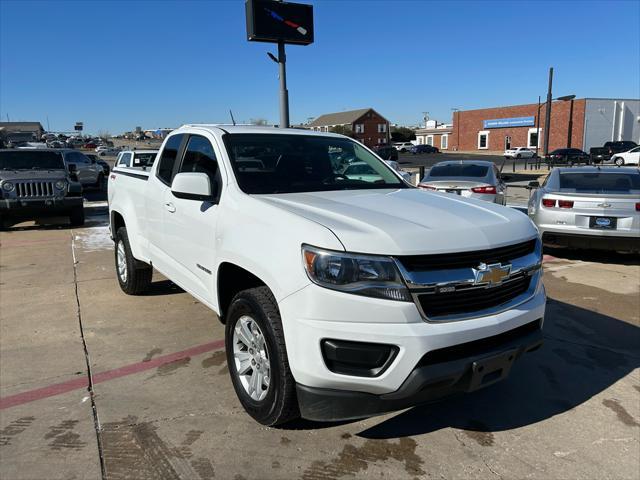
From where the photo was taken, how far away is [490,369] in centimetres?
275

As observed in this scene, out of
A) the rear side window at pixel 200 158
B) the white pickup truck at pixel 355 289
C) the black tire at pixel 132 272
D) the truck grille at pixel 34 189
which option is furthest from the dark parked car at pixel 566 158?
the white pickup truck at pixel 355 289

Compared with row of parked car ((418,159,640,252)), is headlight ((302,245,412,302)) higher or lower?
higher

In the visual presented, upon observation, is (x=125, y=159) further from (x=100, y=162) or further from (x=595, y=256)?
(x=595, y=256)

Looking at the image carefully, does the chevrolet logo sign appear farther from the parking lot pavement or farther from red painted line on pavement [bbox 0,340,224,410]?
red painted line on pavement [bbox 0,340,224,410]

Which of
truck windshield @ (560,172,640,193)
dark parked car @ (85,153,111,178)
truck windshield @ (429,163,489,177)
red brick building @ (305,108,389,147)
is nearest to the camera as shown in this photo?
truck windshield @ (560,172,640,193)

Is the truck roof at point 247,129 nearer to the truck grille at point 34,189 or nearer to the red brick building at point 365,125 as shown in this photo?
the truck grille at point 34,189

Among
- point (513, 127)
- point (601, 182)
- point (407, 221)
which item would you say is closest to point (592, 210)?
point (601, 182)

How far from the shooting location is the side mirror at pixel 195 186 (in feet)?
11.4

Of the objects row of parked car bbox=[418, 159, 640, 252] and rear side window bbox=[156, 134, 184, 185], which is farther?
row of parked car bbox=[418, 159, 640, 252]

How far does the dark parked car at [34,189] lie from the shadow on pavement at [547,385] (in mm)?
10553

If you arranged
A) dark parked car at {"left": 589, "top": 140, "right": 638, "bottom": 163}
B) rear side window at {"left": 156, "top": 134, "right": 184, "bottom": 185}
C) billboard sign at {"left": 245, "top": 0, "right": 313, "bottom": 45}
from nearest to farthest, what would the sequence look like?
rear side window at {"left": 156, "top": 134, "right": 184, "bottom": 185} < billboard sign at {"left": 245, "top": 0, "right": 313, "bottom": 45} < dark parked car at {"left": 589, "top": 140, "right": 638, "bottom": 163}

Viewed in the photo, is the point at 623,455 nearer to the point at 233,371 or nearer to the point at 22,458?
the point at 233,371

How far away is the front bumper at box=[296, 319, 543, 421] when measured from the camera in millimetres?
2562

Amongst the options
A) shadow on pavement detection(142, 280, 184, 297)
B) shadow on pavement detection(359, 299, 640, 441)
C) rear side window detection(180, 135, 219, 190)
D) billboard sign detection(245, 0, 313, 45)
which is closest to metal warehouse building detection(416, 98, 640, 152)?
billboard sign detection(245, 0, 313, 45)
